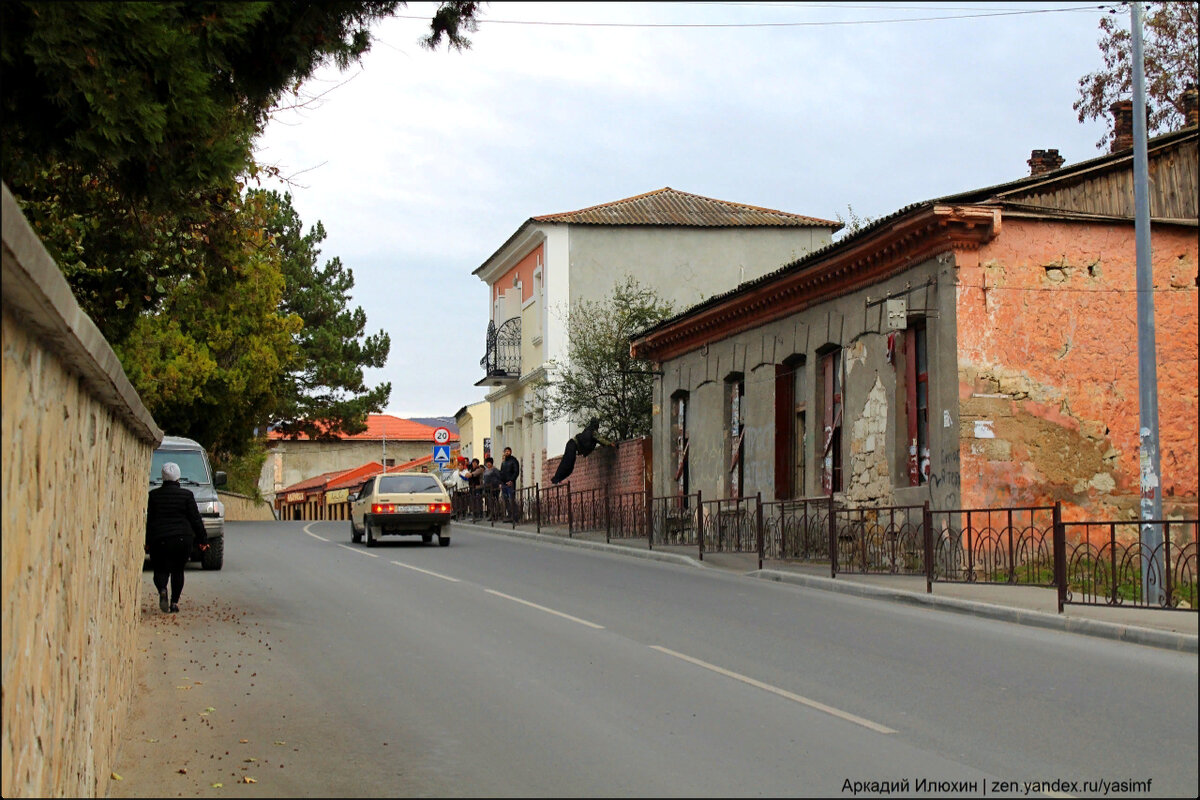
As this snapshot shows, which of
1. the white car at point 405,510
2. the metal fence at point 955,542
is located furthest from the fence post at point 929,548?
the white car at point 405,510

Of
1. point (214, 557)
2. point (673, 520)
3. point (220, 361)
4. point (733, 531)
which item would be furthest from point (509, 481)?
point (214, 557)

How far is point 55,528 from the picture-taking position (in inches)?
191

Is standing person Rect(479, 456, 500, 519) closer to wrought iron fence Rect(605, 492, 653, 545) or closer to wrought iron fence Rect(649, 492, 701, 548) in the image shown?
wrought iron fence Rect(605, 492, 653, 545)

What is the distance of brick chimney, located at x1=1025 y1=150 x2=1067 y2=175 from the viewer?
977 inches

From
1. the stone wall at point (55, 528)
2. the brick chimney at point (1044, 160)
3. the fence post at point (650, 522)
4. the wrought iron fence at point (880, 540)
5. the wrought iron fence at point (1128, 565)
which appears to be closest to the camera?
the stone wall at point (55, 528)

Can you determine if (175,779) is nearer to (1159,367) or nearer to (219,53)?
(219,53)

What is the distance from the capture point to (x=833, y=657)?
1161 cm

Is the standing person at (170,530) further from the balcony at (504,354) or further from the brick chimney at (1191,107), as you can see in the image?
the balcony at (504,354)

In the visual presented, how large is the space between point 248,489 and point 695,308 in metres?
34.6

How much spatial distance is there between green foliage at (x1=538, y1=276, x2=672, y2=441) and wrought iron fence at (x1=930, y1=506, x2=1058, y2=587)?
64.6 ft

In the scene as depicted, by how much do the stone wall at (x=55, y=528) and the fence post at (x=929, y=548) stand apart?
11430 mm

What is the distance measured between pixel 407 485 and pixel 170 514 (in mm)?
14190

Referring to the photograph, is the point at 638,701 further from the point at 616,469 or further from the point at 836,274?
the point at 616,469

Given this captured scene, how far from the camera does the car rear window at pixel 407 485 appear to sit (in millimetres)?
29047
